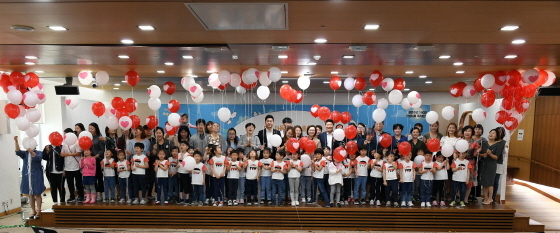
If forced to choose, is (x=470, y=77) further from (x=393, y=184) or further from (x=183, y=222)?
(x=183, y=222)

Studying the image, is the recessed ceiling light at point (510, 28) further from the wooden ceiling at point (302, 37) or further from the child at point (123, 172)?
the child at point (123, 172)

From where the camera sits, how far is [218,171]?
18.4 feet

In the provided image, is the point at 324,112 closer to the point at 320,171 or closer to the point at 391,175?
the point at 320,171

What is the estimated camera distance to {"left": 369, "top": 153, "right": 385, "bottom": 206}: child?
5660 mm

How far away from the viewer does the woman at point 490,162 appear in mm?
5645

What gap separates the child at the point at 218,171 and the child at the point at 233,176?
10 centimetres

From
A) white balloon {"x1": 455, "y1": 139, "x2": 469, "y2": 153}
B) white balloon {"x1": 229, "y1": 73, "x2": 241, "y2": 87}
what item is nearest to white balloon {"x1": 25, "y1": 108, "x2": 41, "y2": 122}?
white balloon {"x1": 229, "y1": 73, "x2": 241, "y2": 87}

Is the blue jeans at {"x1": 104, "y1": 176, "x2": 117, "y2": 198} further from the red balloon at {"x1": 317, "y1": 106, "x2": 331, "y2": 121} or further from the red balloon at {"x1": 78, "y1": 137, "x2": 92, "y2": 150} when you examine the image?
the red balloon at {"x1": 317, "y1": 106, "x2": 331, "y2": 121}

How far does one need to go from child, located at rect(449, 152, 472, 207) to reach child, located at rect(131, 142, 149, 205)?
527 centimetres

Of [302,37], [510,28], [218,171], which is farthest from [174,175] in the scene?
[510,28]

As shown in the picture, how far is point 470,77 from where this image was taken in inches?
286

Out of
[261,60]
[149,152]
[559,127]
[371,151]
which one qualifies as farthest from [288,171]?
[559,127]

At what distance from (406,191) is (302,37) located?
3.39 metres

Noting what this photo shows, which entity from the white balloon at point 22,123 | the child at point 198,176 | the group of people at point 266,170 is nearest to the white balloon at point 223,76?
the group of people at point 266,170
